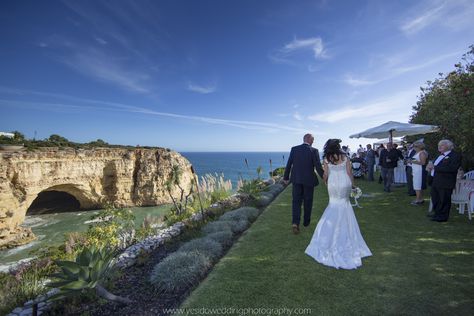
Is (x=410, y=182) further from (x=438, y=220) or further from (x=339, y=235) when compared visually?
(x=339, y=235)

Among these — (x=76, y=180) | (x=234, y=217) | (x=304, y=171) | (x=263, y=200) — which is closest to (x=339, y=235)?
(x=304, y=171)

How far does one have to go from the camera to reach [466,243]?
4.73 metres

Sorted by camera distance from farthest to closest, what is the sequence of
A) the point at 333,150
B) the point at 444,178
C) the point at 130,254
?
1. the point at 444,178
2. the point at 130,254
3. the point at 333,150

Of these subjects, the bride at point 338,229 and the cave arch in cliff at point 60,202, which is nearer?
the bride at point 338,229

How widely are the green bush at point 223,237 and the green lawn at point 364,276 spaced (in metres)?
0.30

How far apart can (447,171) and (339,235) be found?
393cm

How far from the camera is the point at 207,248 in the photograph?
16.2 ft

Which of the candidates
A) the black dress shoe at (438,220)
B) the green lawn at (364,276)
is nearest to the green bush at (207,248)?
the green lawn at (364,276)

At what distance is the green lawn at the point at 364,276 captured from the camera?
303cm

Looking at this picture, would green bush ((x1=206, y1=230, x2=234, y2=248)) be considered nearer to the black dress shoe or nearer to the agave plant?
the agave plant

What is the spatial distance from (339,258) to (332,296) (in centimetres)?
105

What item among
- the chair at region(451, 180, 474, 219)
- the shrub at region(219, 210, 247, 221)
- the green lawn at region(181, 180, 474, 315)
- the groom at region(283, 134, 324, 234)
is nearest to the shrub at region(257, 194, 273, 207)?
the shrub at region(219, 210, 247, 221)

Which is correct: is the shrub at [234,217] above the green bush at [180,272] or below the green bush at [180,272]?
above

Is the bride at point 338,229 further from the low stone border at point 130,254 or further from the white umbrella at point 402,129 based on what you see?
the white umbrella at point 402,129
